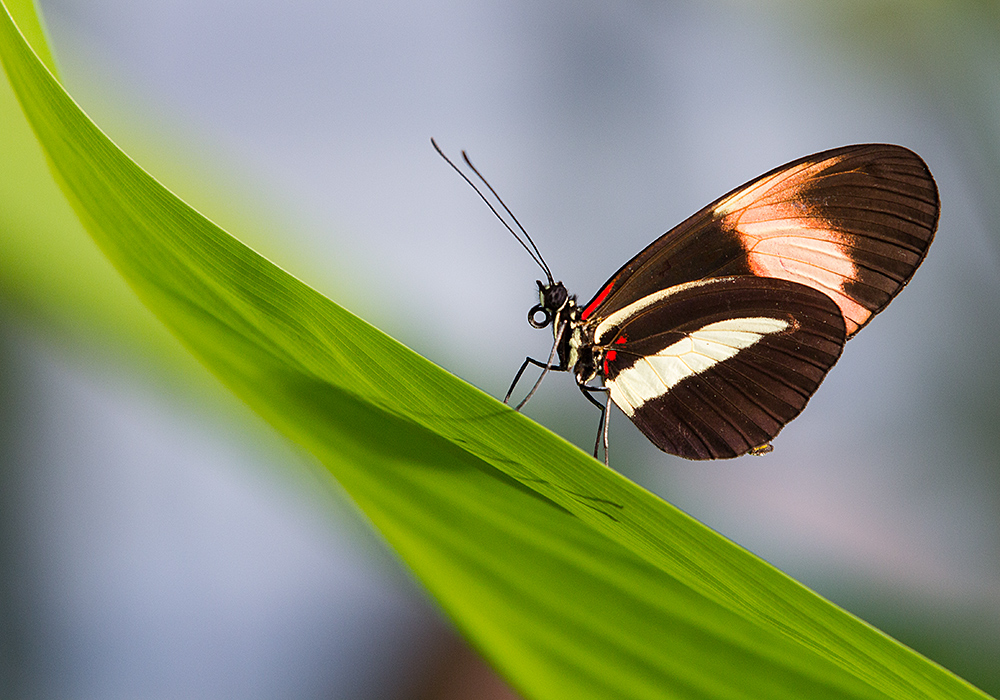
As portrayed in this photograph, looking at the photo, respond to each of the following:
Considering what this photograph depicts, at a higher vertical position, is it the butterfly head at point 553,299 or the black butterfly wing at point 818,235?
the black butterfly wing at point 818,235

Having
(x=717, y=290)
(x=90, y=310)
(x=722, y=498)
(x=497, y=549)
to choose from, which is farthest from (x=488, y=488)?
(x=722, y=498)

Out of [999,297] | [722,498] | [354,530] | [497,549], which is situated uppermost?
[999,297]

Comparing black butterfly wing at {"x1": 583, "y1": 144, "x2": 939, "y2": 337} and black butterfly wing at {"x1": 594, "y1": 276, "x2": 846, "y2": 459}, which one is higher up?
black butterfly wing at {"x1": 583, "y1": 144, "x2": 939, "y2": 337}

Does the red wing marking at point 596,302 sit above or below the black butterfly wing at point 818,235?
below

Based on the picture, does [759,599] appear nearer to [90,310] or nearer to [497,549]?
[497,549]
